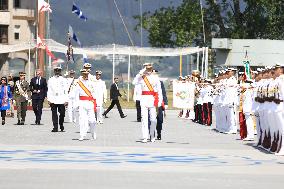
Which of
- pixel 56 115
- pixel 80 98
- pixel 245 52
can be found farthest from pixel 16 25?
pixel 80 98

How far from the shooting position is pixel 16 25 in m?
112

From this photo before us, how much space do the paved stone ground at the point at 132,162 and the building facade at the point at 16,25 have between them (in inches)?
2980

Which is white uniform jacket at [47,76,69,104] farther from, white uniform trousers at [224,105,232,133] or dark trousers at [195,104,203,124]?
dark trousers at [195,104,203,124]

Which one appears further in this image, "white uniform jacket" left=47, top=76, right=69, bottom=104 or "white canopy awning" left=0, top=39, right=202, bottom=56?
"white canopy awning" left=0, top=39, right=202, bottom=56

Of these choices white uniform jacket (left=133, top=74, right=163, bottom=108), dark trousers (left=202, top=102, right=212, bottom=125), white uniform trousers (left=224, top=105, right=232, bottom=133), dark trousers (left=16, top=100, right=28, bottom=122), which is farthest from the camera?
dark trousers (left=202, top=102, right=212, bottom=125)

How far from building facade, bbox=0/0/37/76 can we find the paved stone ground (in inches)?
2980

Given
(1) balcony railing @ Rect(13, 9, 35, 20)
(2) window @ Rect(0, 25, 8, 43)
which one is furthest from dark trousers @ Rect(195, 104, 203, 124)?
(1) balcony railing @ Rect(13, 9, 35, 20)

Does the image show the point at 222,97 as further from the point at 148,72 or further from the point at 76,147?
the point at 76,147

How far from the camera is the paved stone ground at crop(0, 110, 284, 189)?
667 inches

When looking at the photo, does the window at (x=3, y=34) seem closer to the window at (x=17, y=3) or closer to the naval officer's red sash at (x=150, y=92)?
the window at (x=17, y=3)

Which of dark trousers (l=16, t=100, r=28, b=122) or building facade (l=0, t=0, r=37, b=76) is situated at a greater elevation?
building facade (l=0, t=0, r=37, b=76)

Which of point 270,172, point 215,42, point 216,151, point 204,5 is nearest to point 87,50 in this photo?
point 215,42

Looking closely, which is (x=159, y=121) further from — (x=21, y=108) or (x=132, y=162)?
(x=132, y=162)

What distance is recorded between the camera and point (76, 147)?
26031 millimetres
